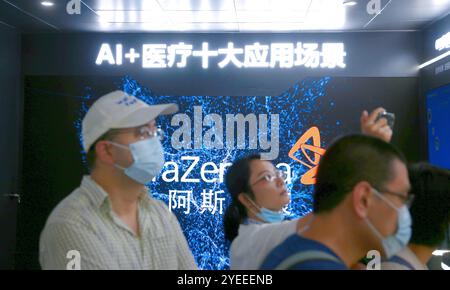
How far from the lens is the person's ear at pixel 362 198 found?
1.49 meters

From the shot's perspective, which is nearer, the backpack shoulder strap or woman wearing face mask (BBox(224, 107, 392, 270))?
the backpack shoulder strap

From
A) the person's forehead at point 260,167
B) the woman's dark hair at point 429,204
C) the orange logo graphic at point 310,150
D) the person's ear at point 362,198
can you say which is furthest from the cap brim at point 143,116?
the woman's dark hair at point 429,204

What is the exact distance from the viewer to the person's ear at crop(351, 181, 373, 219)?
1.49 metres

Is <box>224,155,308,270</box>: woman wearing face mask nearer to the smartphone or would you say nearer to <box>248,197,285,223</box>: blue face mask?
<box>248,197,285,223</box>: blue face mask

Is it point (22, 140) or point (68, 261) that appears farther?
point (22, 140)

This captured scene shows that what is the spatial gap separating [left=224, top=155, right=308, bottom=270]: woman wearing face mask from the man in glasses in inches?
6.9

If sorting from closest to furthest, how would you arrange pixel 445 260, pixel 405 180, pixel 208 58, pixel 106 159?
pixel 405 180
pixel 106 159
pixel 445 260
pixel 208 58

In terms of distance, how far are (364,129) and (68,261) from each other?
96cm

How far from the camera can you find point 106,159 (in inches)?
66.7

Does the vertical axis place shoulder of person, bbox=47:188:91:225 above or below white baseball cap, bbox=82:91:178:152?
below

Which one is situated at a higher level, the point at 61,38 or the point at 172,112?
the point at 61,38

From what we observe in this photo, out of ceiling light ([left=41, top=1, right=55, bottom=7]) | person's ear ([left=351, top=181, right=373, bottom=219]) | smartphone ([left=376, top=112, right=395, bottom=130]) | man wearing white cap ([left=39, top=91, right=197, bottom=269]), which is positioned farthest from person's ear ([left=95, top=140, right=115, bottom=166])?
smartphone ([left=376, top=112, right=395, bottom=130])
